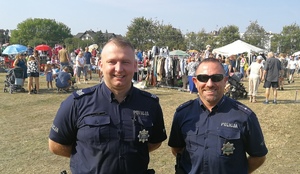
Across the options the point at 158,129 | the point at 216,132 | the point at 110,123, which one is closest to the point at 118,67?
the point at 110,123

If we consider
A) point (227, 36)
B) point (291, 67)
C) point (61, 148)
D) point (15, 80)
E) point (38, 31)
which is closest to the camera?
point (61, 148)

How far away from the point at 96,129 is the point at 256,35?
64.5 metres

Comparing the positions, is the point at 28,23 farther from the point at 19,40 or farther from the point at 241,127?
the point at 241,127

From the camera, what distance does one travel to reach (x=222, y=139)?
2219 millimetres

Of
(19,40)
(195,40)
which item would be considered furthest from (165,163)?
(19,40)

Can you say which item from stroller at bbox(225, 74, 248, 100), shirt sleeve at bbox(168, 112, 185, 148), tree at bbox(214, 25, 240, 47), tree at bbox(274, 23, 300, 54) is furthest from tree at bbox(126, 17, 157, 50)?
shirt sleeve at bbox(168, 112, 185, 148)

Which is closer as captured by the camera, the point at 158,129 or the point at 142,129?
the point at 142,129

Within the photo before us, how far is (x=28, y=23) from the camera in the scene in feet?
323

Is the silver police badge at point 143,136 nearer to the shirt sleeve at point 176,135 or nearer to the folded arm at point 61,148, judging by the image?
the shirt sleeve at point 176,135

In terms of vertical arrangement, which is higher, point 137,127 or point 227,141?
point 137,127

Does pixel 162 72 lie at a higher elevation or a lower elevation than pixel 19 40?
lower

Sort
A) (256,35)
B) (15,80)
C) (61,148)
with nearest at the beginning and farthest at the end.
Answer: (61,148), (15,80), (256,35)

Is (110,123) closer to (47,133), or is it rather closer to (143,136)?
(143,136)

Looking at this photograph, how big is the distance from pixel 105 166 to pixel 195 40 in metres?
61.0
